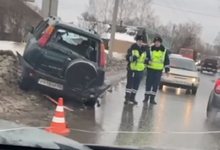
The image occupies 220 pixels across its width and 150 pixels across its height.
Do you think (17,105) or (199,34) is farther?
(199,34)

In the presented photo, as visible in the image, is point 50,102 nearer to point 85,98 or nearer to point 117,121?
point 85,98

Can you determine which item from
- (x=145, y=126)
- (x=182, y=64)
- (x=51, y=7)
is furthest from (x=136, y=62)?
(x=182, y=64)

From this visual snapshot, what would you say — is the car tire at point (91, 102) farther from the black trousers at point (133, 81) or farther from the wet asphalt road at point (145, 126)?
the black trousers at point (133, 81)

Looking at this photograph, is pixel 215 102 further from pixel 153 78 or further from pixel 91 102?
pixel 91 102

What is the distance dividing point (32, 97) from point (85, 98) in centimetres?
116

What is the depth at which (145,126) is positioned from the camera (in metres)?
10.9

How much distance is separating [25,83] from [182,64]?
1176cm

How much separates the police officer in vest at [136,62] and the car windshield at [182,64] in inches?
322

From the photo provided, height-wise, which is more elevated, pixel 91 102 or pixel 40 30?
pixel 40 30

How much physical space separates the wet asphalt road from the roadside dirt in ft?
2.12

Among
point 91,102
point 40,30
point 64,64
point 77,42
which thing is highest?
point 40,30

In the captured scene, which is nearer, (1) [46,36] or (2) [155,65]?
(1) [46,36]

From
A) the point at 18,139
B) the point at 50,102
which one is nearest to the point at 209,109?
the point at 50,102

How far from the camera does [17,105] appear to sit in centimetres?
1062
